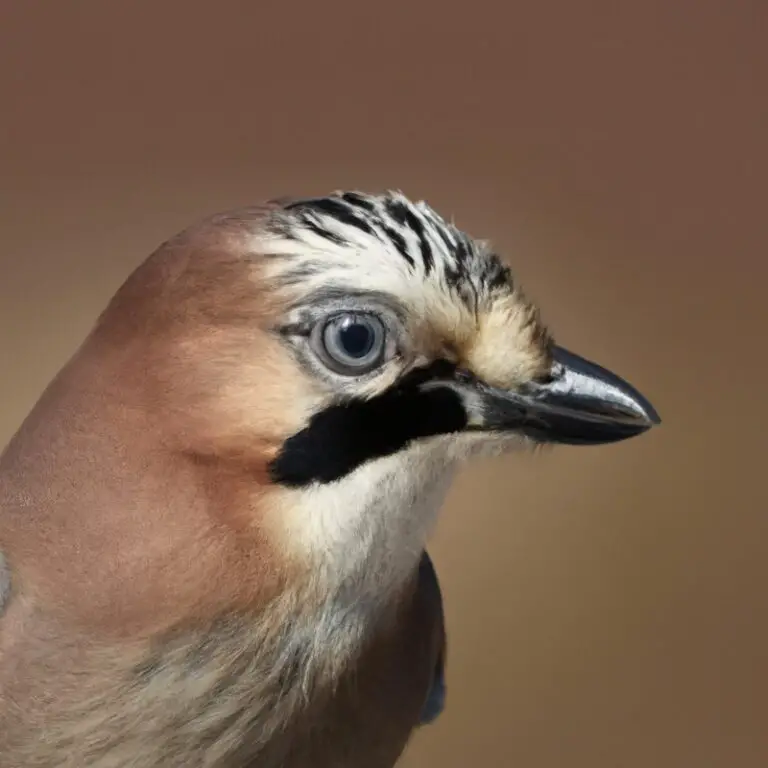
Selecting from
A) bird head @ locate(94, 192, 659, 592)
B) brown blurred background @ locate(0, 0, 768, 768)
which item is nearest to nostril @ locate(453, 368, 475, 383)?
bird head @ locate(94, 192, 659, 592)

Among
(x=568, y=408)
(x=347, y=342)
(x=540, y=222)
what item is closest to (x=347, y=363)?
(x=347, y=342)

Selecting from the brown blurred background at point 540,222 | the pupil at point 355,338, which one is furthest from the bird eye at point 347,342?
the brown blurred background at point 540,222

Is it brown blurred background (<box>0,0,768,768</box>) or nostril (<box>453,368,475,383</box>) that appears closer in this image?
nostril (<box>453,368,475,383</box>)

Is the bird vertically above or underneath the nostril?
underneath

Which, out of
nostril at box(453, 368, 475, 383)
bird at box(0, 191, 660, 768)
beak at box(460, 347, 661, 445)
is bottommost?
bird at box(0, 191, 660, 768)

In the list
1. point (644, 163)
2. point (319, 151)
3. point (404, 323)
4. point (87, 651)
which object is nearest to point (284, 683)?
point (87, 651)

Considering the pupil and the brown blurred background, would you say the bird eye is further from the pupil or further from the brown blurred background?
the brown blurred background

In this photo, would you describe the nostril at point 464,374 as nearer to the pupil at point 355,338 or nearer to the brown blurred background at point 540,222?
the pupil at point 355,338
